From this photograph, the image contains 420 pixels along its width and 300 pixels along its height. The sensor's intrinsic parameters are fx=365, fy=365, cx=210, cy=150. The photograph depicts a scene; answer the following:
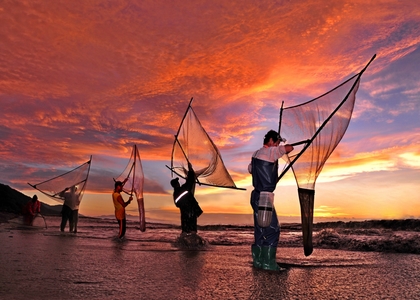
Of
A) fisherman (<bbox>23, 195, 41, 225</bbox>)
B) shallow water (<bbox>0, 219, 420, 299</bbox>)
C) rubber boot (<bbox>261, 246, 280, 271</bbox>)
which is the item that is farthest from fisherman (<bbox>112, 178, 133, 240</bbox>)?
rubber boot (<bbox>261, 246, 280, 271</bbox>)

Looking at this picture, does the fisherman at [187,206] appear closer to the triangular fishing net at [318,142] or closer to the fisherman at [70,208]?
the triangular fishing net at [318,142]

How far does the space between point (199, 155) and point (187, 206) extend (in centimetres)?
291

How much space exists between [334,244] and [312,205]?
6960 millimetres

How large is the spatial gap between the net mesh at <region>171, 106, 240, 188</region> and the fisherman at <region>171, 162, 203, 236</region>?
3.54 ft

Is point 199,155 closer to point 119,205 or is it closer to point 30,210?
point 119,205

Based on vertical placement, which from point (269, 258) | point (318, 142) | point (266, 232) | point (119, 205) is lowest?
point (269, 258)

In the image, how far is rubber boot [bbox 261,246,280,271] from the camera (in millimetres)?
6449

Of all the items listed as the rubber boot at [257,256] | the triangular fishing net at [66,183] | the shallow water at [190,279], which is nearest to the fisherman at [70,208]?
the triangular fishing net at [66,183]

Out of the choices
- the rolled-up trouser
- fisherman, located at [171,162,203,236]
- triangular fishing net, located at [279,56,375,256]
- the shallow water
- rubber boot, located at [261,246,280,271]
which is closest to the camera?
the shallow water

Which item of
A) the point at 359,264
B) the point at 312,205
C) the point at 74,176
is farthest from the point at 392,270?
the point at 74,176

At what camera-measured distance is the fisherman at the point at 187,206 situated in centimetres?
1298

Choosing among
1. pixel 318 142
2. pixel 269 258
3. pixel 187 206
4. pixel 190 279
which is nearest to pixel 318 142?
A: pixel 318 142

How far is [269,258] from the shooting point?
21.3 feet

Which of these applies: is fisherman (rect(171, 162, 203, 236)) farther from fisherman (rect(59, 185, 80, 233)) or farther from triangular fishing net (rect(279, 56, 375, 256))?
fisherman (rect(59, 185, 80, 233))
